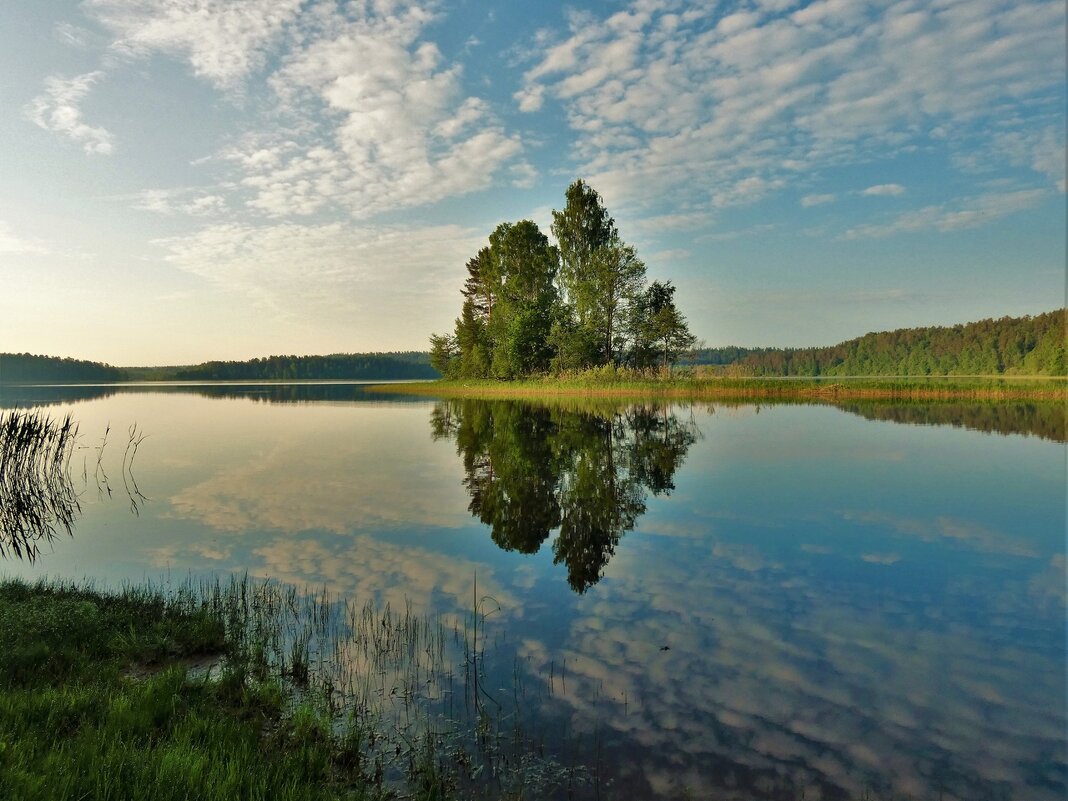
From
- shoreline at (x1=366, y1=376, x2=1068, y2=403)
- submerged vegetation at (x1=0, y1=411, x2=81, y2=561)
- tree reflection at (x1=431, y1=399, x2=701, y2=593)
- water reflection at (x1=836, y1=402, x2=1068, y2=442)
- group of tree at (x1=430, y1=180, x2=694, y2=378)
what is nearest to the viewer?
tree reflection at (x1=431, y1=399, x2=701, y2=593)

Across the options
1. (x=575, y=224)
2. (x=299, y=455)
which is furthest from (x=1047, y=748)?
(x=575, y=224)

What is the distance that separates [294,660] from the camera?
7645 millimetres

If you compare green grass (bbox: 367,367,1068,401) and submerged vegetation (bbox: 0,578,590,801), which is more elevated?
green grass (bbox: 367,367,1068,401)

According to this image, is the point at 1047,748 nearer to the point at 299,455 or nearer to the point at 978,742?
the point at 978,742

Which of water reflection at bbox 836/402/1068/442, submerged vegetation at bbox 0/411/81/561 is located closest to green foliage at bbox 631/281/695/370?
Answer: water reflection at bbox 836/402/1068/442

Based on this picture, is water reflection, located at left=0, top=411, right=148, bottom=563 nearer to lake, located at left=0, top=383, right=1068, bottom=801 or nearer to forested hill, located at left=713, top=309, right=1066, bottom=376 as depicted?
lake, located at left=0, top=383, right=1068, bottom=801

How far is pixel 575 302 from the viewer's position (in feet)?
243

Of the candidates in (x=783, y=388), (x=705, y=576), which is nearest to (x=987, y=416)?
(x=783, y=388)

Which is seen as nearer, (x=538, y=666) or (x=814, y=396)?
(x=538, y=666)

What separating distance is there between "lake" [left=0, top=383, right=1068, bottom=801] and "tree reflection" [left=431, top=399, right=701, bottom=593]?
6.0 inches

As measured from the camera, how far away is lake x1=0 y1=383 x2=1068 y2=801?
5.75 meters

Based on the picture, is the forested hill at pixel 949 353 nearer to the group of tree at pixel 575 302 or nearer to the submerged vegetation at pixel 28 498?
the group of tree at pixel 575 302

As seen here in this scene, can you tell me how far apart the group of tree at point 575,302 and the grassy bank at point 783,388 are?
14.8 ft

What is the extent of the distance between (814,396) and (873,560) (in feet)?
188
